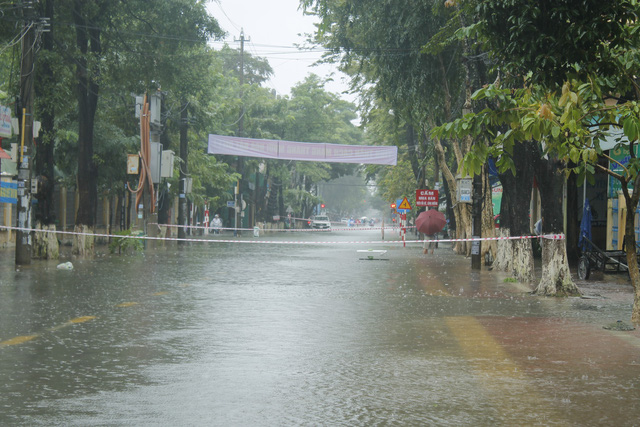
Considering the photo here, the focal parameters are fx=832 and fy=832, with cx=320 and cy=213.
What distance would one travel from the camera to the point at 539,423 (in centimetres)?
611

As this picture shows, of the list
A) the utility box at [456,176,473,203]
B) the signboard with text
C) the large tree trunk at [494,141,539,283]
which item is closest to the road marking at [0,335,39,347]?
the large tree trunk at [494,141,539,283]

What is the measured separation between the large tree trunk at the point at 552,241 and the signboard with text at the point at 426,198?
72.3ft

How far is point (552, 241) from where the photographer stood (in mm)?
16328

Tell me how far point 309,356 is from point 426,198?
30.9 metres

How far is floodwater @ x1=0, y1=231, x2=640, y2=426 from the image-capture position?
6426 mm

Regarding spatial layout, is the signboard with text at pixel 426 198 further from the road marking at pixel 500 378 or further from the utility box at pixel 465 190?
the road marking at pixel 500 378

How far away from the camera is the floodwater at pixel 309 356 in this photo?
6426 mm

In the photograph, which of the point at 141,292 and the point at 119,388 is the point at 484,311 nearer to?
the point at 141,292

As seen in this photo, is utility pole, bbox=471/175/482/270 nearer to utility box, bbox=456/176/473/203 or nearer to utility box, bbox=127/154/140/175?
utility box, bbox=456/176/473/203

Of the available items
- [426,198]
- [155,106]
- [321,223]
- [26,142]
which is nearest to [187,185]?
[155,106]

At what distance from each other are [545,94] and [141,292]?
863cm

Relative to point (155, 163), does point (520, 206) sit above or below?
below

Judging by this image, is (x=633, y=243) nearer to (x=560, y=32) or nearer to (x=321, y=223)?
(x=560, y=32)

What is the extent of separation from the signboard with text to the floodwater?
21.9 m
